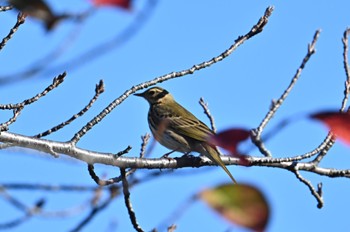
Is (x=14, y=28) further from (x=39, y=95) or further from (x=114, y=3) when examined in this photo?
(x=114, y=3)

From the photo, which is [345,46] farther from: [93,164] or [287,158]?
[93,164]

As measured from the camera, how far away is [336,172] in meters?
6.87

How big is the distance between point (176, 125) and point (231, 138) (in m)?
8.83

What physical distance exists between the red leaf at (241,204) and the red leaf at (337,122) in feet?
1.09

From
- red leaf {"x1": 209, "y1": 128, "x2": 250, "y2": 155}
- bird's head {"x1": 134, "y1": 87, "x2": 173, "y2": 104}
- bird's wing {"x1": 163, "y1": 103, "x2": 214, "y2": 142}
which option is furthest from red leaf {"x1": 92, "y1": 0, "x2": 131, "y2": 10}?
bird's head {"x1": 134, "y1": 87, "x2": 173, "y2": 104}

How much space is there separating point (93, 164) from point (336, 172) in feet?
8.73

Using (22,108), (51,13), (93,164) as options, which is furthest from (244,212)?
(22,108)

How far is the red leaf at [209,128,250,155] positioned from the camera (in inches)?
89.0

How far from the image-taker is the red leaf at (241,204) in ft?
5.99

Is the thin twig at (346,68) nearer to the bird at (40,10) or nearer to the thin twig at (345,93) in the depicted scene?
the thin twig at (345,93)

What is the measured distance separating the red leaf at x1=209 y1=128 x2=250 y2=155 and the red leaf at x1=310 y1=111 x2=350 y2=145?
29 centimetres

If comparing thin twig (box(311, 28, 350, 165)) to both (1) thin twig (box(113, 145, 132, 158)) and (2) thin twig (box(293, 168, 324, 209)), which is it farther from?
(1) thin twig (box(113, 145, 132, 158))

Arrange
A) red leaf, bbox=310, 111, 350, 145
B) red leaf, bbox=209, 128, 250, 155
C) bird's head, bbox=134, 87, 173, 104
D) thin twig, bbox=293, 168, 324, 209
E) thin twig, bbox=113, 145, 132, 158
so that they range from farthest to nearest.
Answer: bird's head, bbox=134, 87, 173, 104 < thin twig, bbox=293, 168, 324, 209 < thin twig, bbox=113, 145, 132, 158 < red leaf, bbox=209, 128, 250, 155 < red leaf, bbox=310, 111, 350, 145

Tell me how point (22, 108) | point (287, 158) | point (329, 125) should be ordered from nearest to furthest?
point (329, 125), point (22, 108), point (287, 158)
